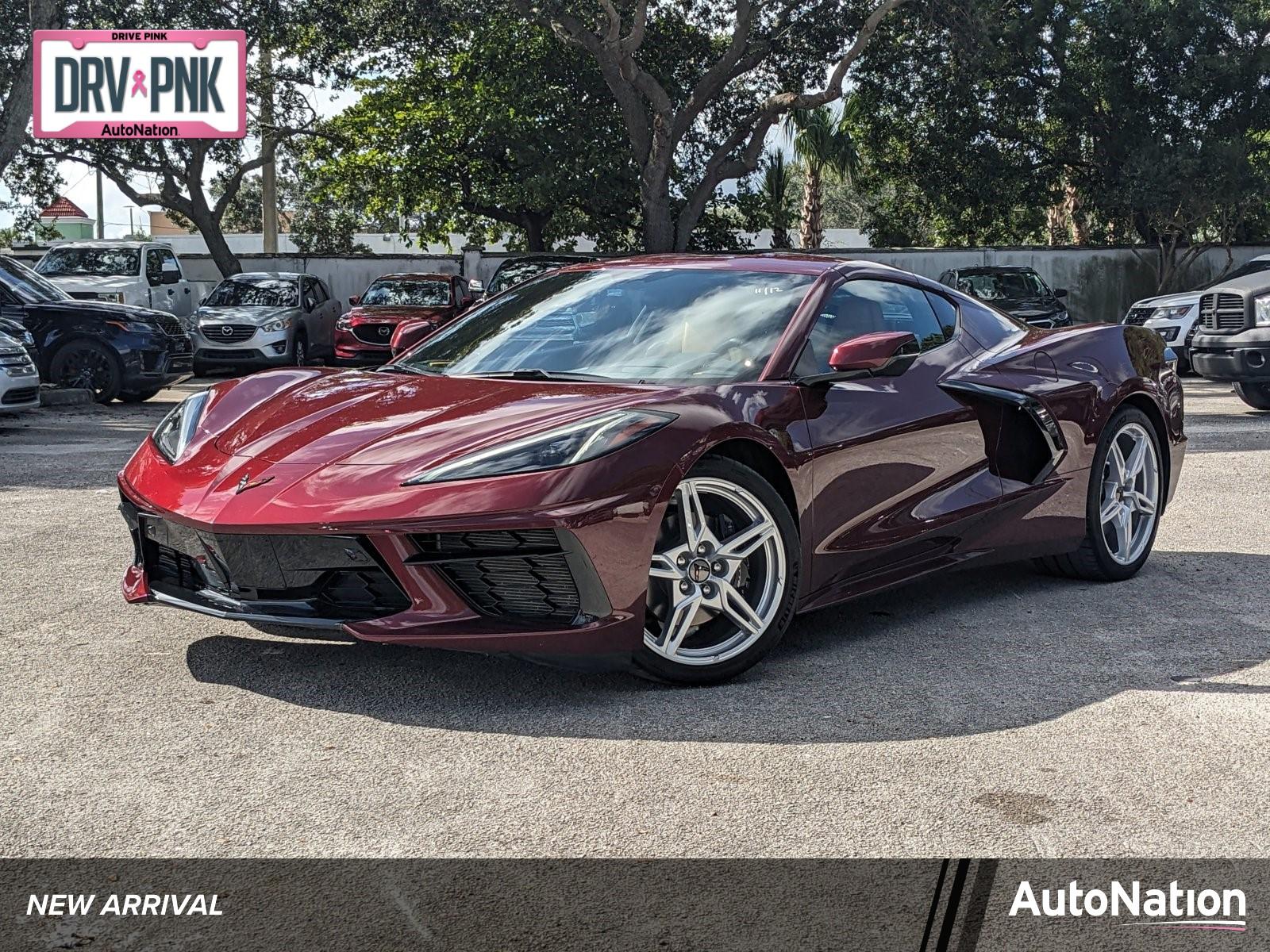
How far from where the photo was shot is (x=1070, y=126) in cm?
3159

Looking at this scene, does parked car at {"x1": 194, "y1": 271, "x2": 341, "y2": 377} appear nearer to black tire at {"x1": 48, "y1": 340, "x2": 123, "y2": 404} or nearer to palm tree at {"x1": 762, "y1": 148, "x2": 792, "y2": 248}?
black tire at {"x1": 48, "y1": 340, "x2": 123, "y2": 404}

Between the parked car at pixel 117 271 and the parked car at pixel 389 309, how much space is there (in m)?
2.85

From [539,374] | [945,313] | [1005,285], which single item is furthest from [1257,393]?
[539,374]

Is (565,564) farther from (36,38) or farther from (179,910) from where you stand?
(36,38)

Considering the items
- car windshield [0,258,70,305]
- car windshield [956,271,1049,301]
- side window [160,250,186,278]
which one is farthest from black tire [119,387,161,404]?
car windshield [956,271,1049,301]

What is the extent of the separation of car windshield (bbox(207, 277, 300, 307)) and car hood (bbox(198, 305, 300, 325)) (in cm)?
22

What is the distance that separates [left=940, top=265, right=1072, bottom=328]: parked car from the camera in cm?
2242

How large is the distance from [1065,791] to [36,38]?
17.6 metres

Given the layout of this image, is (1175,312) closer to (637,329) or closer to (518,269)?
(518,269)

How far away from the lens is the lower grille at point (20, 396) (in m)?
13.0

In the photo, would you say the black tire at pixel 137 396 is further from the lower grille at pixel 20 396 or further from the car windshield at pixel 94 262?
the car windshield at pixel 94 262

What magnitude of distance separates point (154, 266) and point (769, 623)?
1994cm

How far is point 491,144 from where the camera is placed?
3017 centimetres

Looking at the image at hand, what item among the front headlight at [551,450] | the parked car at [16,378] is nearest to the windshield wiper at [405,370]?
the front headlight at [551,450]
